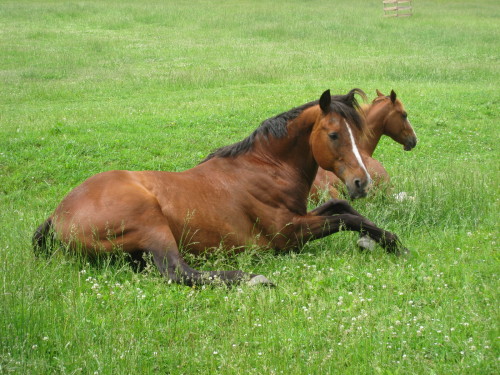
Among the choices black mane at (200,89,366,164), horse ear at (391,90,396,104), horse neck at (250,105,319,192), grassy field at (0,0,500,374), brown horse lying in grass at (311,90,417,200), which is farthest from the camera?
horse ear at (391,90,396,104)

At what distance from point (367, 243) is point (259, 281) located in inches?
65.5

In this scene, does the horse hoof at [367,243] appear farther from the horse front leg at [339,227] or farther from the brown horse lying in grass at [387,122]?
the brown horse lying in grass at [387,122]

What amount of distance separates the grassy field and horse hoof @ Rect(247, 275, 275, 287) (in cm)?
12

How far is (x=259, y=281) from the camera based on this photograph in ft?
19.9

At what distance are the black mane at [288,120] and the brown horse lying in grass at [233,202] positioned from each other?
12 mm

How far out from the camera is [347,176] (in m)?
7.04

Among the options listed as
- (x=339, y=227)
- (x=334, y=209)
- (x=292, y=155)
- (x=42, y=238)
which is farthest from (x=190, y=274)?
(x=334, y=209)

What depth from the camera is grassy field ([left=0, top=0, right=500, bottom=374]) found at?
179 inches

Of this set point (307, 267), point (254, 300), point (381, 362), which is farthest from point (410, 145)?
point (381, 362)

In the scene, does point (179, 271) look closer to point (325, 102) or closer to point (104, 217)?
point (104, 217)

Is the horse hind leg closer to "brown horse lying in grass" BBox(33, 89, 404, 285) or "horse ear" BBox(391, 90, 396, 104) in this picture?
"brown horse lying in grass" BBox(33, 89, 404, 285)

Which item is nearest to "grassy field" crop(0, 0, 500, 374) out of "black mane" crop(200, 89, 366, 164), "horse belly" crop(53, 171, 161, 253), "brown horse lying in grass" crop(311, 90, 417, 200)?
"horse belly" crop(53, 171, 161, 253)

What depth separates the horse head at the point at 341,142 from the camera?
22.9ft

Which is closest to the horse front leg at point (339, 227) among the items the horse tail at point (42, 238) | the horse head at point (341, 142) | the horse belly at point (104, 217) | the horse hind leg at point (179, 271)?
the horse head at point (341, 142)
